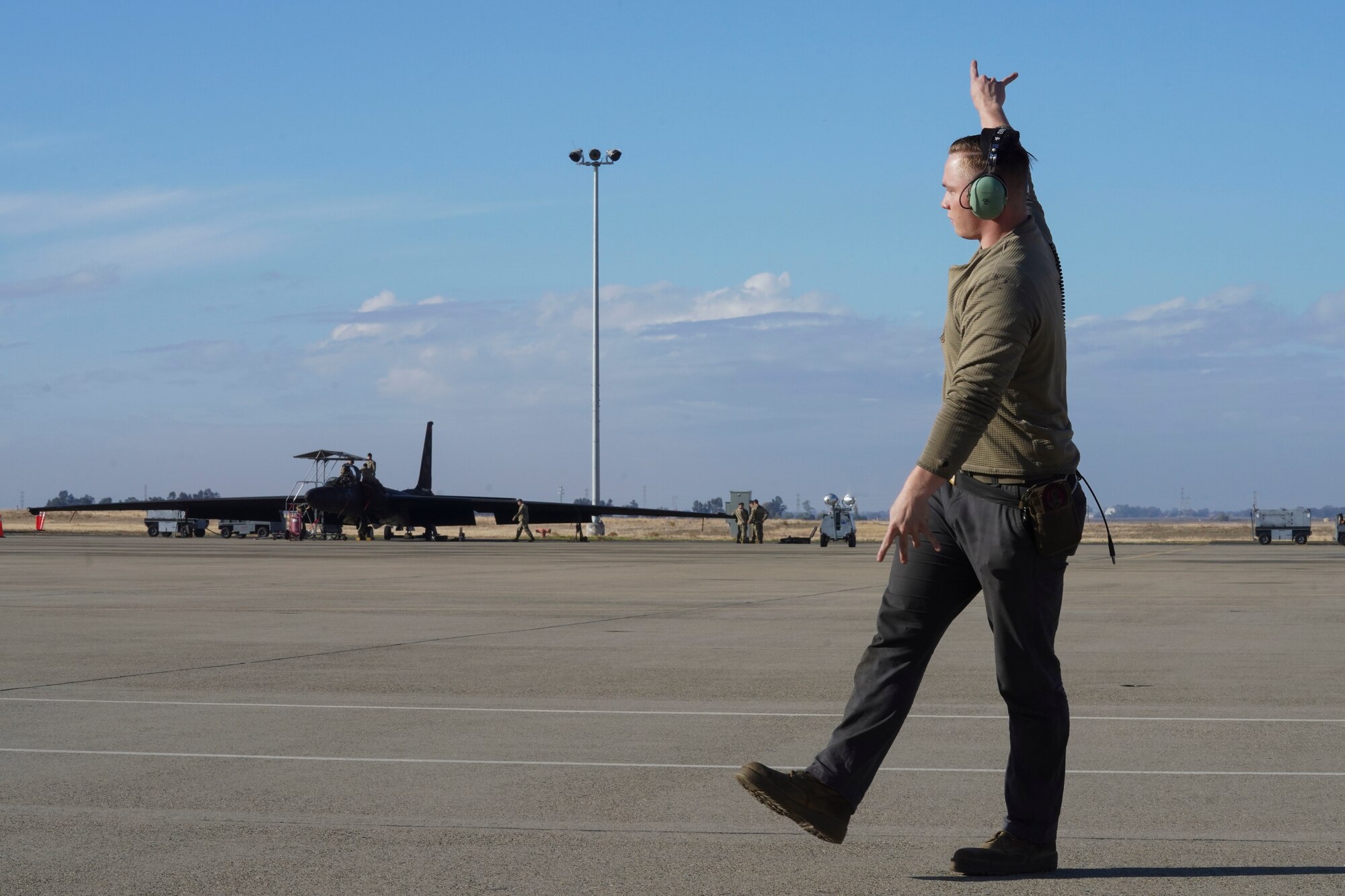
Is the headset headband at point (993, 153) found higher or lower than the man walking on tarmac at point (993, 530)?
higher

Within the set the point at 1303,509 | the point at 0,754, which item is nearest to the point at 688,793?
the point at 0,754

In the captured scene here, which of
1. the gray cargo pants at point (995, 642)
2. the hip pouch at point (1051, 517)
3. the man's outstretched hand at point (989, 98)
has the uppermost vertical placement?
the man's outstretched hand at point (989, 98)

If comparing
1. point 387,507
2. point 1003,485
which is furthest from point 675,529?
point 1003,485

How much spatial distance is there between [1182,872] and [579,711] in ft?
13.1

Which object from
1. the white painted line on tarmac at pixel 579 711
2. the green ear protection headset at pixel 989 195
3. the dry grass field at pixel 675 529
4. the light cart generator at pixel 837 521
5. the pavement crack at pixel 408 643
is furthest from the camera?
the dry grass field at pixel 675 529

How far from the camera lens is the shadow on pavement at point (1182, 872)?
4.12 metres

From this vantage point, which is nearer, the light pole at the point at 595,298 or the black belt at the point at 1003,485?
the black belt at the point at 1003,485

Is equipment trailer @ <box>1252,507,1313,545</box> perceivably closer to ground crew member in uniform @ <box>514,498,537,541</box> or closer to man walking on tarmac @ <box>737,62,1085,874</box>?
ground crew member in uniform @ <box>514,498,537,541</box>

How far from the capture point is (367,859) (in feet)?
14.1

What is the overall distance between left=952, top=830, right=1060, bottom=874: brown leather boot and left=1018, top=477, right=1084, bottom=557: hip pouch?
0.89 meters

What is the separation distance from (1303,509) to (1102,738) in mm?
63855

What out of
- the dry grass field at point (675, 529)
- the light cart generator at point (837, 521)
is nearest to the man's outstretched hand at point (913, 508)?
the light cart generator at point (837, 521)

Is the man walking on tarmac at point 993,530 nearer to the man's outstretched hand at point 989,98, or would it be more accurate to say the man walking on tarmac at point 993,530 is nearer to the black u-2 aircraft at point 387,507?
the man's outstretched hand at point 989,98

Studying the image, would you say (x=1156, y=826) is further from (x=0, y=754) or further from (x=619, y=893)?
(x=0, y=754)
